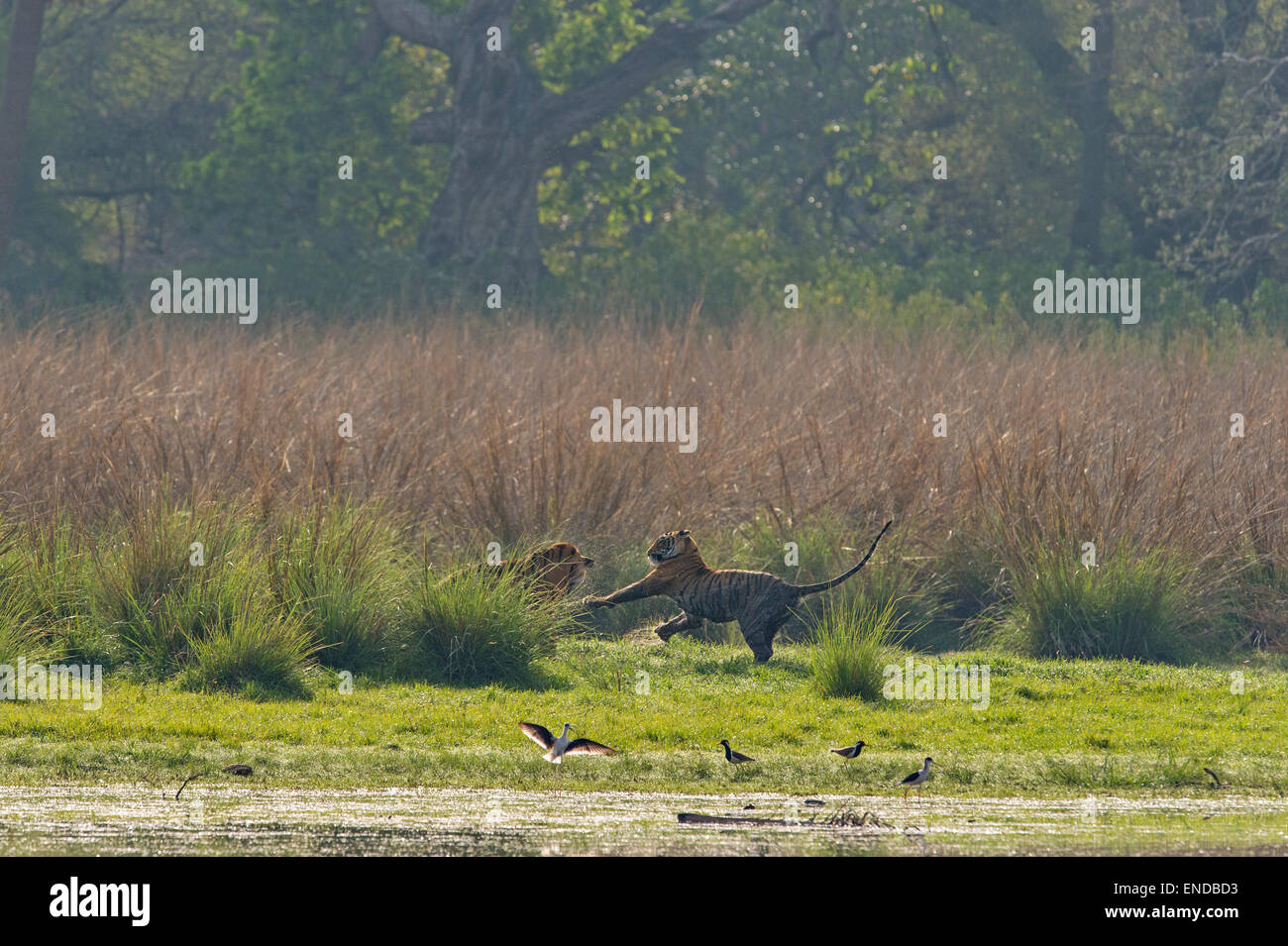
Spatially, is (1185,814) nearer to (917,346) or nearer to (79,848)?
(79,848)

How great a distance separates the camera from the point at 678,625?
959cm

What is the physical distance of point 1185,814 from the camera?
6.52 meters

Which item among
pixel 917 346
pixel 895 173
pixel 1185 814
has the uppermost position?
pixel 895 173

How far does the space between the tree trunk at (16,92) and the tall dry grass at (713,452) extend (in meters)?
11.1

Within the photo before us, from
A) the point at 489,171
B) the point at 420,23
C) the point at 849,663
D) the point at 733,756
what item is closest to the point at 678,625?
the point at 849,663

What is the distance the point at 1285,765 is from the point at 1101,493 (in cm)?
349

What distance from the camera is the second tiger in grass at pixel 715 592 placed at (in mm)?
9141

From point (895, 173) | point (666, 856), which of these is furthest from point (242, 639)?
point (895, 173)

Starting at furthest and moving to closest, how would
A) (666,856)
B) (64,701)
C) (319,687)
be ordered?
(319,687), (64,701), (666,856)

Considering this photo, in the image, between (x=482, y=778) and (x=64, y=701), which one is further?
(x=64, y=701)

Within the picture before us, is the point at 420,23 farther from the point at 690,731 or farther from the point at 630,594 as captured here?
the point at 690,731

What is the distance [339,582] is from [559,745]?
247cm

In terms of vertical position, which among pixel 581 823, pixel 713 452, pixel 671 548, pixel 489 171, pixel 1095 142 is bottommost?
pixel 581 823

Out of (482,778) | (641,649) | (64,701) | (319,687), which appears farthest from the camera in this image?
(641,649)
